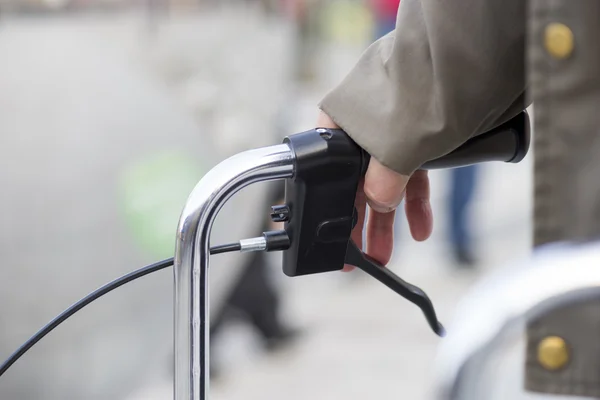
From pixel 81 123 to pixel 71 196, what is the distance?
0.62 feet

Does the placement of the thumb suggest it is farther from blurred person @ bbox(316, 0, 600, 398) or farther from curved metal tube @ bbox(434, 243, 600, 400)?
curved metal tube @ bbox(434, 243, 600, 400)

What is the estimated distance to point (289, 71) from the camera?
339 cm

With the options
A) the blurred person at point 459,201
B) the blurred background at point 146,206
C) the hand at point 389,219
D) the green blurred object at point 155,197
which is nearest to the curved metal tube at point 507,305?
the hand at point 389,219

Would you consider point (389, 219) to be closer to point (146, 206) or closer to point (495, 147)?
point (495, 147)

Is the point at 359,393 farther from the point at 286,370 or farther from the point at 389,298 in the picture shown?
the point at 389,298

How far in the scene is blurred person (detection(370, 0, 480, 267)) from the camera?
13.9ft

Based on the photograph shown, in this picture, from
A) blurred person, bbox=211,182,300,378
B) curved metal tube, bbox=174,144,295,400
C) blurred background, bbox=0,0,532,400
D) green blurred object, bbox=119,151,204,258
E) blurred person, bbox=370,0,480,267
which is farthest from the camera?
blurred person, bbox=370,0,480,267

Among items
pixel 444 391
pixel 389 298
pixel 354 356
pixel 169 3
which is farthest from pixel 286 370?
pixel 444 391

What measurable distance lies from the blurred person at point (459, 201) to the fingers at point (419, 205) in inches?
124

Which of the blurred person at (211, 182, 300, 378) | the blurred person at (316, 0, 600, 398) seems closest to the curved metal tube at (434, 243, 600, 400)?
the blurred person at (316, 0, 600, 398)

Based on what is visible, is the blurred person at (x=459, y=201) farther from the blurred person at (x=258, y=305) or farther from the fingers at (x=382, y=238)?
the fingers at (x=382, y=238)

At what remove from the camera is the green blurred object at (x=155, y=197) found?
7.87 feet

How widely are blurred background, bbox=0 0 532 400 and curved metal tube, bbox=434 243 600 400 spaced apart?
1677 mm

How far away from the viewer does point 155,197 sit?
2.49 m
